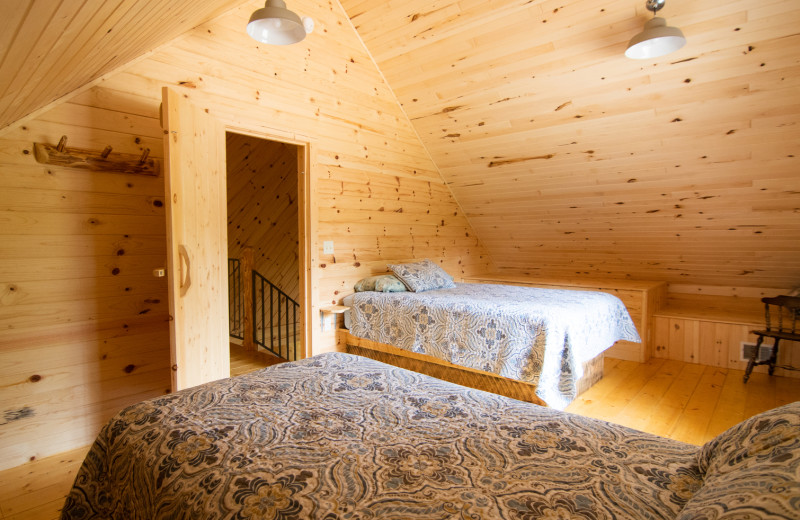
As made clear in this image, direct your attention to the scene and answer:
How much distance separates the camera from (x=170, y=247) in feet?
7.39

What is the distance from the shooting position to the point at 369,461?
3.47ft

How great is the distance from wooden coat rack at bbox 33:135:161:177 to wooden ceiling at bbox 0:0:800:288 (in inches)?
7.4

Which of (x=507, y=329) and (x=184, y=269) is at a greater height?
(x=184, y=269)

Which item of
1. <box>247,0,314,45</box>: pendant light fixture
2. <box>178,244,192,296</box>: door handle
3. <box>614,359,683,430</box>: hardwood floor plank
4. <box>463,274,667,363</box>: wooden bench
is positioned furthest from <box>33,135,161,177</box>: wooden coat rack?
<box>463,274,667,363</box>: wooden bench

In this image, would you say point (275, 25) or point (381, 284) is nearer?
point (275, 25)

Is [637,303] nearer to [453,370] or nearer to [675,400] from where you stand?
[675,400]

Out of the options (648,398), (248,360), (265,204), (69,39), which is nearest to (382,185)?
(265,204)

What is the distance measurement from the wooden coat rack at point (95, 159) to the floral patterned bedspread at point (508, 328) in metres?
1.77

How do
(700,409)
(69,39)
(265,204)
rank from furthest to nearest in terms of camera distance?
(265,204)
(700,409)
(69,39)

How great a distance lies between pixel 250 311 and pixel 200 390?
9.93 feet

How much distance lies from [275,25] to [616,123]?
254 cm

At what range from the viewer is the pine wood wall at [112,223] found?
7.08 feet

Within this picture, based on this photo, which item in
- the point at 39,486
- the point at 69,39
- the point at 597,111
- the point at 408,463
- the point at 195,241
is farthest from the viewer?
the point at 597,111

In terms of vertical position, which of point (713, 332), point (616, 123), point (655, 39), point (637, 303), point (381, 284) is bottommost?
point (713, 332)
